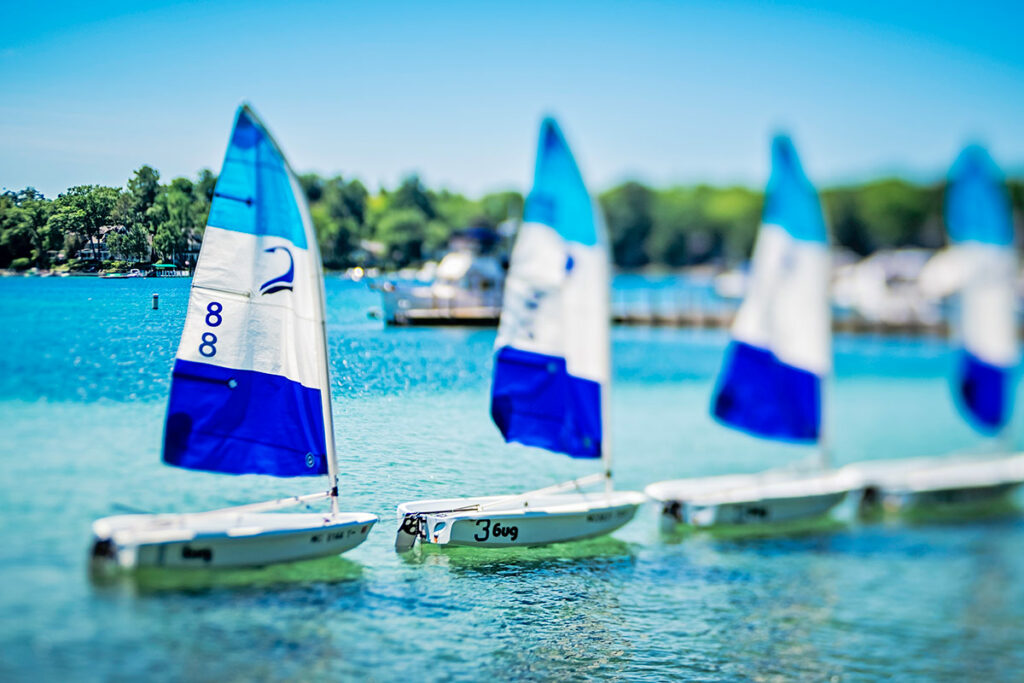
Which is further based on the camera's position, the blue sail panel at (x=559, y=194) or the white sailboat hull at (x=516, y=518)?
the blue sail panel at (x=559, y=194)

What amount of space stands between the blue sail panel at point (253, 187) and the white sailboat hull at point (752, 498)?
14.2 ft

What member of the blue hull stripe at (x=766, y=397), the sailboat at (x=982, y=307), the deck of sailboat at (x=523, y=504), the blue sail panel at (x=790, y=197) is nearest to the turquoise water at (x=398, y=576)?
the deck of sailboat at (x=523, y=504)

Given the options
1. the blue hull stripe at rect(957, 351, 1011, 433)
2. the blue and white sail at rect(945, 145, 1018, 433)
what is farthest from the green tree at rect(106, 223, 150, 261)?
the blue hull stripe at rect(957, 351, 1011, 433)

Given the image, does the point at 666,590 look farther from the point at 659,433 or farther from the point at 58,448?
the point at 659,433

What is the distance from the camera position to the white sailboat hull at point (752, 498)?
830 cm

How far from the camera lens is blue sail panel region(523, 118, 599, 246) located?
7082mm

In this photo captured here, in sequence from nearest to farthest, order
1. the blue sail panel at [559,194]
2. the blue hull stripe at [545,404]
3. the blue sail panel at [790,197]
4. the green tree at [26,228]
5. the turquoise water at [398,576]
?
the turquoise water at [398,576] → the green tree at [26,228] → the blue hull stripe at [545,404] → the blue sail panel at [559,194] → the blue sail panel at [790,197]

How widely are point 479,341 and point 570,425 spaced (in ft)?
4.94

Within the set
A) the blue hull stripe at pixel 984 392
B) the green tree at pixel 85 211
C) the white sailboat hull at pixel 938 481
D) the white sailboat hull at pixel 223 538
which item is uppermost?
the green tree at pixel 85 211

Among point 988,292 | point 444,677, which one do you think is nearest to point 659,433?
point 988,292

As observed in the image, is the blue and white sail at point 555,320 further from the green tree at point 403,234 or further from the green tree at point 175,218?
the green tree at point 175,218

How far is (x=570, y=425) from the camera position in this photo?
716 centimetres

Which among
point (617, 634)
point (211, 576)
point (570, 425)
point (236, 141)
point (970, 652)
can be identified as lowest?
point (970, 652)

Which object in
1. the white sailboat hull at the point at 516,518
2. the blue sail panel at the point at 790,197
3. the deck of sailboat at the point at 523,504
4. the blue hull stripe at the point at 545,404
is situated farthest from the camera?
the blue sail panel at the point at 790,197
